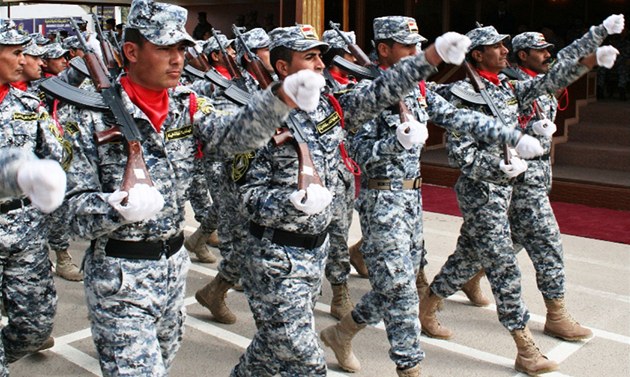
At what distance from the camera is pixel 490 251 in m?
4.80

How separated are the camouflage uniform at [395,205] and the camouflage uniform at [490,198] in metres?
0.49

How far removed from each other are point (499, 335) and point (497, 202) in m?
1.06

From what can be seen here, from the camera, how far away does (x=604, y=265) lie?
23.1 feet

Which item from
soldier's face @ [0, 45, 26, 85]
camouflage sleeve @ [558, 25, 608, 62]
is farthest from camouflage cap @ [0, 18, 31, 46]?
camouflage sleeve @ [558, 25, 608, 62]

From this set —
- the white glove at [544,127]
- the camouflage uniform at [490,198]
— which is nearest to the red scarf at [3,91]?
the camouflage uniform at [490,198]

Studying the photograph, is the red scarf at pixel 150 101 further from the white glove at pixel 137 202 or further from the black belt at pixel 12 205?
the black belt at pixel 12 205

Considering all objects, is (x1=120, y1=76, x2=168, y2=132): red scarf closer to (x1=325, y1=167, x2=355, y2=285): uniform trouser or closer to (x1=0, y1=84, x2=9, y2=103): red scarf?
(x1=0, y1=84, x2=9, y2=103): red scarf

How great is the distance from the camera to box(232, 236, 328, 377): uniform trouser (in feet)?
11.3

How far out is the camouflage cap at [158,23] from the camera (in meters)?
3.07

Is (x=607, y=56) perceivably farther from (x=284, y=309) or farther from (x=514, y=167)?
(x=284, y=309)

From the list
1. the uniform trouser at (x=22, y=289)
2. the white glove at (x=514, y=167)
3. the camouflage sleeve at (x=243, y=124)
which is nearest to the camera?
the camouflage sleeve at (x=243, y=124)

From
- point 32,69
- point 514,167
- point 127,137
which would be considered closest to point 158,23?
point 127,137

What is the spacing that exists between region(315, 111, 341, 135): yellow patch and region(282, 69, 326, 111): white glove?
104cm

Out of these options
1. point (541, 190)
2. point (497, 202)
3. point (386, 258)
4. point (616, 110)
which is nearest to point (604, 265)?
point (541, 190)
